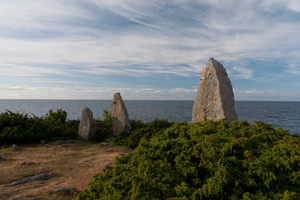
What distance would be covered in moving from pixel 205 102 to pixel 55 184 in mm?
7810

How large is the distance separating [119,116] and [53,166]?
5.34 m

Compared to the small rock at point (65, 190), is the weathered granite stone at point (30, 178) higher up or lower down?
lower down

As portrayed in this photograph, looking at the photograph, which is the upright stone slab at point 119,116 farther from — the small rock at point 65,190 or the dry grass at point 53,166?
the small rock at point 65,190

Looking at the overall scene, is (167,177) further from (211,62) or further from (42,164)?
(211,62)

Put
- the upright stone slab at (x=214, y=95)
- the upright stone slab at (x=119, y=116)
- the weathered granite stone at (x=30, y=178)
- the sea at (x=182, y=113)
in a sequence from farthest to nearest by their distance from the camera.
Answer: the sea at (x=182, y=113) → the upright stone slab at (x=119, y=116) → the upright stone slab at (x=214, y=95) → the weathered granite stone at (x=30, y=178)

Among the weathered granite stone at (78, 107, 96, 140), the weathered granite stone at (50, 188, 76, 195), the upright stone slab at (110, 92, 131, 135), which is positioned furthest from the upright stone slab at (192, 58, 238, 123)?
the weathered granite stone at (50, 188, 76, 195)

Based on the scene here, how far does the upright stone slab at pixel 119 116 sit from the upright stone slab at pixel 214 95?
437 centimetres

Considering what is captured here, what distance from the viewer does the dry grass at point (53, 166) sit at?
17.1ft

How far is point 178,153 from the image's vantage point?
3.82 meters

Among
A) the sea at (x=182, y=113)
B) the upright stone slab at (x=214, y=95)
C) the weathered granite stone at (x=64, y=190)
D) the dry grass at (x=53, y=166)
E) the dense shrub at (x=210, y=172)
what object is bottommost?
the sea at (x=182, y=113)

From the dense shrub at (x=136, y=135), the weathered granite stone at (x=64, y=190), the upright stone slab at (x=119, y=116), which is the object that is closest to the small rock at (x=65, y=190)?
the weathered granite stone at (x=64, y=190)

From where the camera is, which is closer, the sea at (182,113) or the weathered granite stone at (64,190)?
the weathered granite stone at (64,190)

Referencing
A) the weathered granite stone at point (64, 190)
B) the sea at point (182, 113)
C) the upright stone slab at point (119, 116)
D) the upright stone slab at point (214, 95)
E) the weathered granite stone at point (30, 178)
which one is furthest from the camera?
the sea at point (182, 113)

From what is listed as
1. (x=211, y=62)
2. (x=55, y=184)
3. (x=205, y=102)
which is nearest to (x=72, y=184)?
(x=55, y=184)
